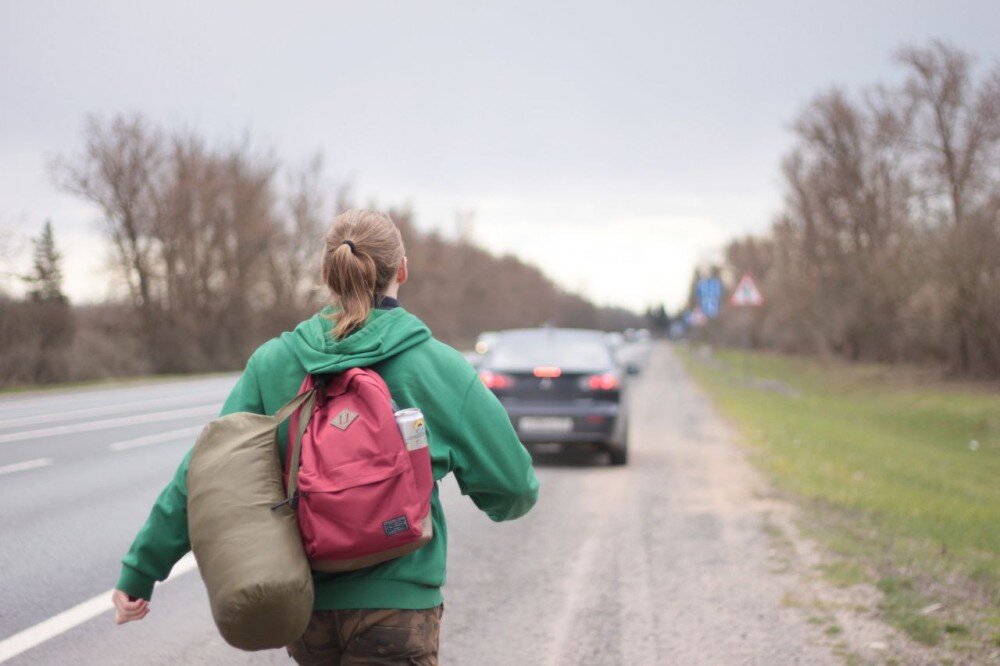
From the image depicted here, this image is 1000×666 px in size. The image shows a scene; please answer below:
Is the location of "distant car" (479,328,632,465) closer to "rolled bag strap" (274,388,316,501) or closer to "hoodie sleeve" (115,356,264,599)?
"hoodie sleeve" (115,356,264,599)

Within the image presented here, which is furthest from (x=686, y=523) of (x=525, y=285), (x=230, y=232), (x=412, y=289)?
(x=525, y=285)

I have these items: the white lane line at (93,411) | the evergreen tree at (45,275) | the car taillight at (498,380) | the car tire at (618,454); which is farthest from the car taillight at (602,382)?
the evergreen tree at (45,275)

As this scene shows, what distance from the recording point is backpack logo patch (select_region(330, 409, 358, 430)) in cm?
216

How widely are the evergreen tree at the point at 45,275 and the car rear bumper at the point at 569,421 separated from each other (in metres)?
20.3

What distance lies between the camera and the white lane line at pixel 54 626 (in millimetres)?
4652

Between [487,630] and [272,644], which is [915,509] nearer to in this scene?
[487,630]

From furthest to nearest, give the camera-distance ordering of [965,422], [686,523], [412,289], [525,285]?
[525,285]
[412,289]
[965,422]
[686,523]

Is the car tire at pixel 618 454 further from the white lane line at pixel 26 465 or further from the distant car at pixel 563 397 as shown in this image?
the white lane line at pixel 26 465

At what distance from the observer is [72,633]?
194 inches

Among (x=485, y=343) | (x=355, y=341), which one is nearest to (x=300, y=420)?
(x=355, y=341)

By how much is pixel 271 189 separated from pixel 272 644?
46489 mm

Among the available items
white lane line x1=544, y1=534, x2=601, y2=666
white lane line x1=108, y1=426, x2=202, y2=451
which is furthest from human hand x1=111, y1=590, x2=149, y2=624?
white lane line x1=108, y1=426, x2=202, y2=451

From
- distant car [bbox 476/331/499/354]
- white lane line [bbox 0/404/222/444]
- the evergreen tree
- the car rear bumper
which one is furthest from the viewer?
the evergreen tree

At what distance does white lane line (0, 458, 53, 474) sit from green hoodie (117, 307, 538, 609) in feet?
30.3
